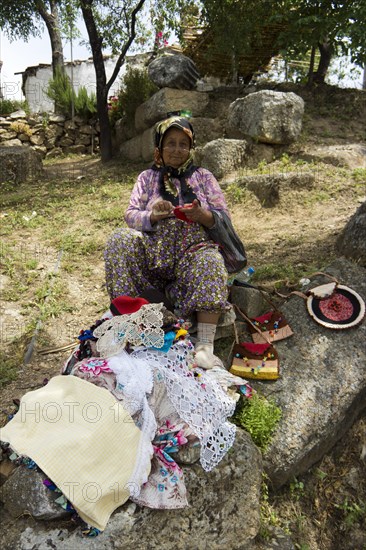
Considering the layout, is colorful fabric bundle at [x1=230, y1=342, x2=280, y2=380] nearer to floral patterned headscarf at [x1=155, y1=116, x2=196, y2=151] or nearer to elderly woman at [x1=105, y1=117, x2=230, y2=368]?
elderly woman at [x1=105, y1=117, x2=230, y2=368]

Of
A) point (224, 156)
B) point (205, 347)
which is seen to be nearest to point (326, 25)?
point (224, 156)

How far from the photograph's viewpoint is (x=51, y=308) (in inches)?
Answer: 159

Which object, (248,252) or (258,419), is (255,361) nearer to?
(258,419)

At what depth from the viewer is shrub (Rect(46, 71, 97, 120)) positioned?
439 inches

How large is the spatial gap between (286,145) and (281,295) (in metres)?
4.83

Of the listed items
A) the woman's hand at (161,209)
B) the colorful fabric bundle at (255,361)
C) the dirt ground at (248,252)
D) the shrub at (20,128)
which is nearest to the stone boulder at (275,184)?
the dirt ground at (248,252)

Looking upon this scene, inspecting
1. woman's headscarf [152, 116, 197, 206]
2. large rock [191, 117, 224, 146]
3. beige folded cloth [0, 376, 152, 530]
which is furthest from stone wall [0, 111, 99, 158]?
beige folded cloth [0, 376, 152, 530]

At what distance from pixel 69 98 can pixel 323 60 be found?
19.5 ft

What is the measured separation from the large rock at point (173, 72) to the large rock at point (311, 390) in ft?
23.0

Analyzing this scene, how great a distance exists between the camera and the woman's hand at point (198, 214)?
9.23 ft

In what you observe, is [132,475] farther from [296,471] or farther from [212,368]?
[296,471]

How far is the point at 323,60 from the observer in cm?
916

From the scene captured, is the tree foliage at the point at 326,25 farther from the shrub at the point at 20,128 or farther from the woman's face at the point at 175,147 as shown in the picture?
the shrub at the point at 20,128

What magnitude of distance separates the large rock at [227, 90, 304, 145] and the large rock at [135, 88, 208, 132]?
5.74 feet
